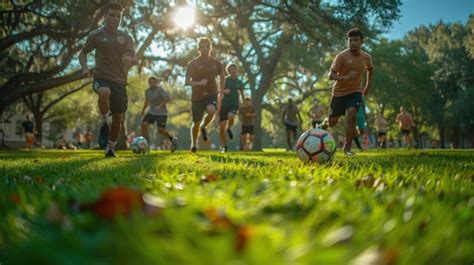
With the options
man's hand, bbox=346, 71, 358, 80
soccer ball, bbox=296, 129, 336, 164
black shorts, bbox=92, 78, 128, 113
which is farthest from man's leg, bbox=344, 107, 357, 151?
black shorts, bbox=92, 78, 128, 113

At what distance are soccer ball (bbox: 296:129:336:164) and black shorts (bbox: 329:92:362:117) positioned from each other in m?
2.99

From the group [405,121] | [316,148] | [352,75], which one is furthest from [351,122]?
[405,121]

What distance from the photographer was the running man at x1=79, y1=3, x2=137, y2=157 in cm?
766

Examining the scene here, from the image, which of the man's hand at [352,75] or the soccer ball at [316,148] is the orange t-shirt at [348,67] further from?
the soccer ball at [316,148]

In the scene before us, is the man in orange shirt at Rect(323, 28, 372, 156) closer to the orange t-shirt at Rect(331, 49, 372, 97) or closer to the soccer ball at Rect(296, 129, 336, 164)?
the orange t-shirt at Rect(331, 49, 372, 97)

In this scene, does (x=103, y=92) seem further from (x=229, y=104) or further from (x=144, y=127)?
(x=229, y=104)

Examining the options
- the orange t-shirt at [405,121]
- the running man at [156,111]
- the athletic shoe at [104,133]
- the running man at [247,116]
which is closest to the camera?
the athletic shoe at [104,133]

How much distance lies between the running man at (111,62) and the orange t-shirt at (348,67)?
376 cm

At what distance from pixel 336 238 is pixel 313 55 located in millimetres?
30410

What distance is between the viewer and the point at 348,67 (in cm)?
830

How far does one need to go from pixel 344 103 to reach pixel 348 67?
70 cm

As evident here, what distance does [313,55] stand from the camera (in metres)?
30.4

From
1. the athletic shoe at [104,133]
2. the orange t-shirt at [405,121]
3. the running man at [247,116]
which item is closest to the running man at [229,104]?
the running man at [247,116]

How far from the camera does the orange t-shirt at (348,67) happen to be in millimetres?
8203
